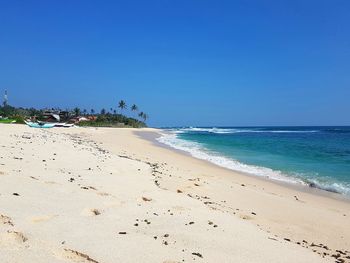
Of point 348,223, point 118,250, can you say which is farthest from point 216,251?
point 348,223

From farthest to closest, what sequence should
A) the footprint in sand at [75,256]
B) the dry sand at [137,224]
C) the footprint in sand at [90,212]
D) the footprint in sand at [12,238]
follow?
the footprint in sand at [90,212] → the dry sand at [137,224] → the footprint in sand at [12,238] → the footprint in sand at [75,256]

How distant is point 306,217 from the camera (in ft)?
30.4

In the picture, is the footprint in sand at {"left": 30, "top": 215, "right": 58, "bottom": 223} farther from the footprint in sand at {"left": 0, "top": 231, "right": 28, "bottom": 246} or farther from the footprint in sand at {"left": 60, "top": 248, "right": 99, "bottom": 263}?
the footprint in sand at {"left": 60, "top": 248, "right": 99, "bottom": 263}

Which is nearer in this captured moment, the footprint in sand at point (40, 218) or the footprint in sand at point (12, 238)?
the footprint in sand at point (12, 238)

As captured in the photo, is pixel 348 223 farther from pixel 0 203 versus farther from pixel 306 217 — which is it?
pixel 0 203

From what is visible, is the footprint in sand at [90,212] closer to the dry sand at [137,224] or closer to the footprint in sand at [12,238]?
the dry sand at [137,224]

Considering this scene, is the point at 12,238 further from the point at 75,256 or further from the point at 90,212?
the point at 90,212

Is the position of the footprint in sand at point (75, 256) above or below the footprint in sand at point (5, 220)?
below

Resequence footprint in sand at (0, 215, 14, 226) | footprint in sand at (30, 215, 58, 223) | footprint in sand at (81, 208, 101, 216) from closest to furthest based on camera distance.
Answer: footprint in sand at (0, 215, 14, 226) → footprint in sand at (30, 215, 58, 223) → footprint in sand at (81, 208, 101, 216)

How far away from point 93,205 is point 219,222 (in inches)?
92.3

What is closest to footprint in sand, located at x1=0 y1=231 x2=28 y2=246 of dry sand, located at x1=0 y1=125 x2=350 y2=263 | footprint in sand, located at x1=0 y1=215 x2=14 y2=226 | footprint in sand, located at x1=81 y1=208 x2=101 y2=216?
dry sand, located at x1=0 y1=125 x2=350 y2=263

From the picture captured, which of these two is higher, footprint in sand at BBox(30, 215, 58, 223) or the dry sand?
footprint in sand at BBox(30, 215, 58, 223)

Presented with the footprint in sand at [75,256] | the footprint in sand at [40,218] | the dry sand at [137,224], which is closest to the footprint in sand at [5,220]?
the dry sand at [137,224]

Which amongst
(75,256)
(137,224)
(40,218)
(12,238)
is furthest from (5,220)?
(137,224)
